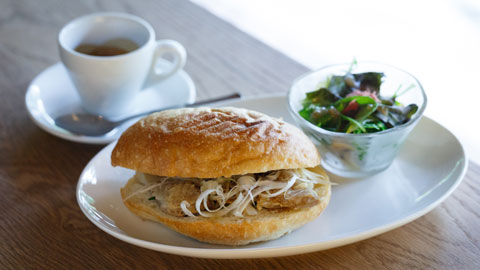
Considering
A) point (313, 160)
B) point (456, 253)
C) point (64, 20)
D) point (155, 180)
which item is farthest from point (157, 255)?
point (64, 20)

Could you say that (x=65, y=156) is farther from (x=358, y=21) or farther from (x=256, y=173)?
(x=358, y=21)

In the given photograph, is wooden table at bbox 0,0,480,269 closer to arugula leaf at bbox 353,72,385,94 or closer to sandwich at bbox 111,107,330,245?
sandwich at bbox 111,107,330,245

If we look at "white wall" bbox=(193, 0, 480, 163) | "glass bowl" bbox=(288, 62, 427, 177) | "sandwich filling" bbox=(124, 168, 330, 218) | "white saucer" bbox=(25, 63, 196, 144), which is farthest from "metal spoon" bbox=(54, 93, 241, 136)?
"white wall" bbox=(193, 0, 480, 163)

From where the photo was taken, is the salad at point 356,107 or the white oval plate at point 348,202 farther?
the salad at point 356,107

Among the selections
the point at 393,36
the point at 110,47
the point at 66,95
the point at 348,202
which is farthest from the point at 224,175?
the point at 393,36

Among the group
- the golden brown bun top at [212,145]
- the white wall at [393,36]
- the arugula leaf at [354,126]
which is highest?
the arugula leaf at [354,126]

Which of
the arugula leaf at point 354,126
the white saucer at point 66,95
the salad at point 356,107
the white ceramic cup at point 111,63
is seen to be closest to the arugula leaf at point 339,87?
the salad at point 356,107

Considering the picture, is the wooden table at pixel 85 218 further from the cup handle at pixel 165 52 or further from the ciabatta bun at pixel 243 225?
the cup handle at pixel 165 52
